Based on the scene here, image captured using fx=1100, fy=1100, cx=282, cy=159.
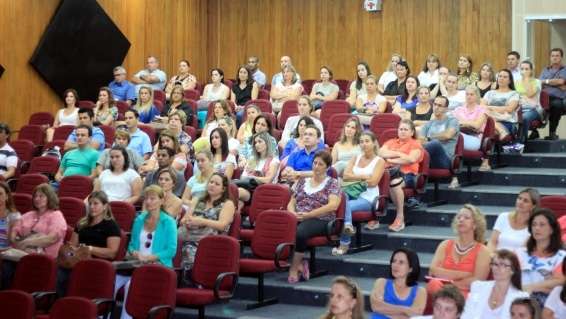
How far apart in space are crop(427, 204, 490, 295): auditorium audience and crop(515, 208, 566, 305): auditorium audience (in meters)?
0.27

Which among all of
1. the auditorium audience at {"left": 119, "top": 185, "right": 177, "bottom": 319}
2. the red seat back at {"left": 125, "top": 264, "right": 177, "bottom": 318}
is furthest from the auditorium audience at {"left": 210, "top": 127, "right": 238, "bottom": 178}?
the red seat back at {"left": 125, "top": 264, "right": 177, "bottom": 318}

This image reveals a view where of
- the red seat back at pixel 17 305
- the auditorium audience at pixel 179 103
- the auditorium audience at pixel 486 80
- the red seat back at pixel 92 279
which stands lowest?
the red seat back at pixel 17 305

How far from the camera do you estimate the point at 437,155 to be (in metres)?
9.84

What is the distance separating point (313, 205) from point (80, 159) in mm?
2712

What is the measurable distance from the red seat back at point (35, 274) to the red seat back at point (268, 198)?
1804 millimetres

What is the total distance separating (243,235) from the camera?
8938 millimetres

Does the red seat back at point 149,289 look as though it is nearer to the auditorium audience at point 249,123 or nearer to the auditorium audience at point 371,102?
the auditorium audience at point 249,123

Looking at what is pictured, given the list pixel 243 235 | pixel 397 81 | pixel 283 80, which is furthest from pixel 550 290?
pixel 283 80

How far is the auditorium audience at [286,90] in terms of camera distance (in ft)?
41.8

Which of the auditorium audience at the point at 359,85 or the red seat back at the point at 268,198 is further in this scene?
the auditorium audience at the point at 359,85

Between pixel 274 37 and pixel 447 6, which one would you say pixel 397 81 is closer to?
pixel 447 6

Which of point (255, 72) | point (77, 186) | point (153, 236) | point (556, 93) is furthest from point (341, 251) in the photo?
point (255, 72)

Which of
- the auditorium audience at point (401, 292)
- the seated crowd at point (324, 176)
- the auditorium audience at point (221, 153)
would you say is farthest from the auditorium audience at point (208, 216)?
the auditorium audience at point (401, 292)

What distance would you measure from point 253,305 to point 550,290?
93.9 inches
